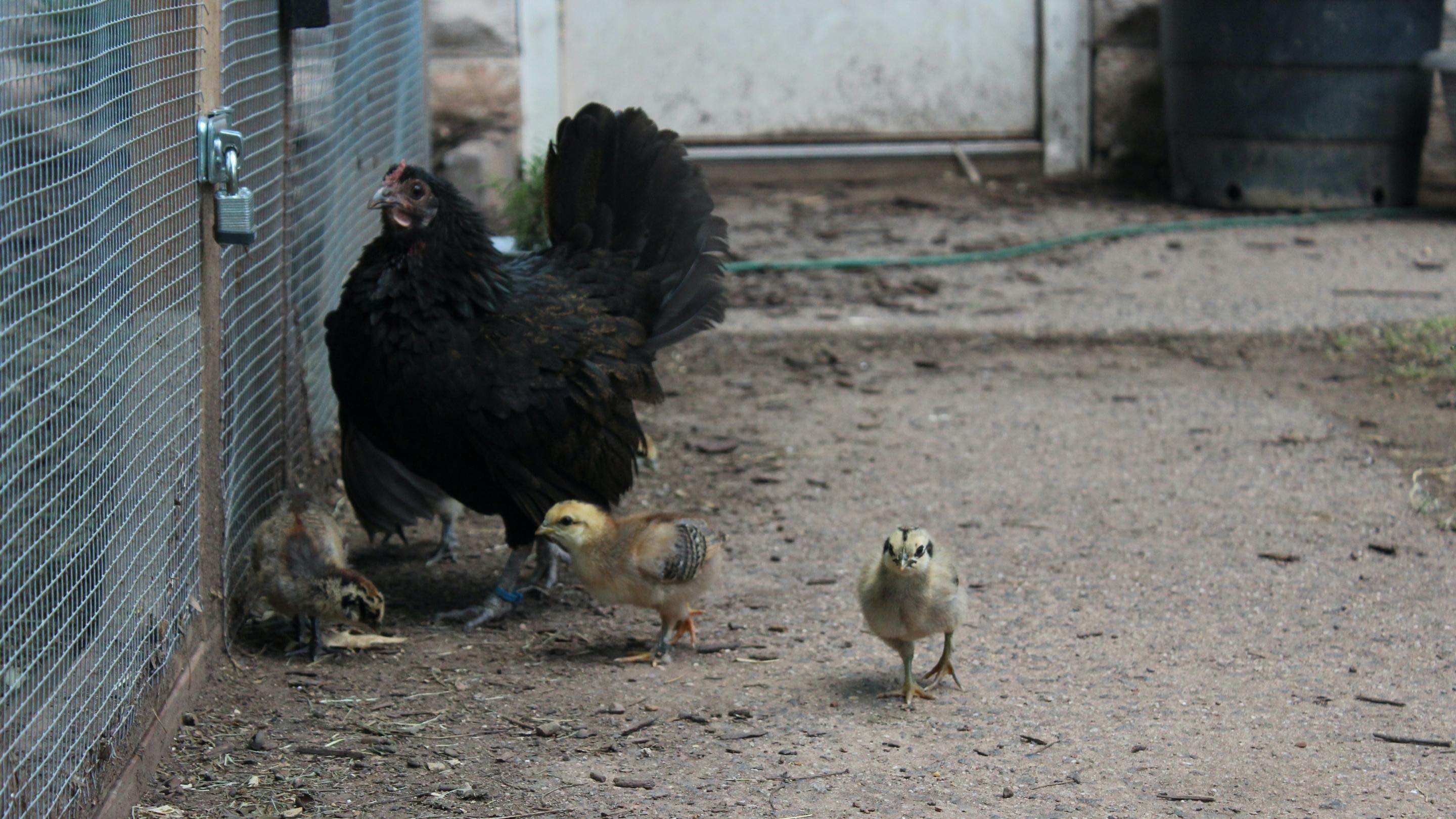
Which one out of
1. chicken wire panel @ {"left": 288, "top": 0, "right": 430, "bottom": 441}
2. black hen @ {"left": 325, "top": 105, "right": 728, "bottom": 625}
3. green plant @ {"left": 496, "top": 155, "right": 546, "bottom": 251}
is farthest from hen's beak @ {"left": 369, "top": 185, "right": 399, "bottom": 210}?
green plant @ {"left": 496, "top": 155, "right": 546, "bottom": 251}

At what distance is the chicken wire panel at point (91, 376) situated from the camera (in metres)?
2.51

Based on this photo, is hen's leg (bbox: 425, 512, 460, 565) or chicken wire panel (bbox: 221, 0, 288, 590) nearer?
chicken wire panel (bbox: 221, 0, 288, 590)

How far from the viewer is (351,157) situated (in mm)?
5656

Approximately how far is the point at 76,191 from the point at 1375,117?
8495 mm

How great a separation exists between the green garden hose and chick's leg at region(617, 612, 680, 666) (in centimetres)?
423

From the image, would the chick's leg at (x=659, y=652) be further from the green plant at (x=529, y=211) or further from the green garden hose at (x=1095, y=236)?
the green garden hose at (x=1095, y=236)

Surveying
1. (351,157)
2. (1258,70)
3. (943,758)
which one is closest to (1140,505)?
(943,758)

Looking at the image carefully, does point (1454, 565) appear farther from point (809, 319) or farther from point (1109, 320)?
point (809, 319)

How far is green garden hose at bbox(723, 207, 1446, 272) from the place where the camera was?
27.8 ft

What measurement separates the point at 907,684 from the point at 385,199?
2.00m

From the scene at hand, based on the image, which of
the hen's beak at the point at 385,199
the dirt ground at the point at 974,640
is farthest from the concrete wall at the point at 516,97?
the hen's beak at the point at 385,199

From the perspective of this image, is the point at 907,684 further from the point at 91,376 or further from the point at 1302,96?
the point at 1302,96

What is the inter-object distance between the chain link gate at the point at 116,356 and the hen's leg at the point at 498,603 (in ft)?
2.13

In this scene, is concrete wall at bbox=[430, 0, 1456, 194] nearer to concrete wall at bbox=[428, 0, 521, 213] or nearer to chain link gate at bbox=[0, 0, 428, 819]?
concrete wall at bbox=[428, 0, 521, 213]
